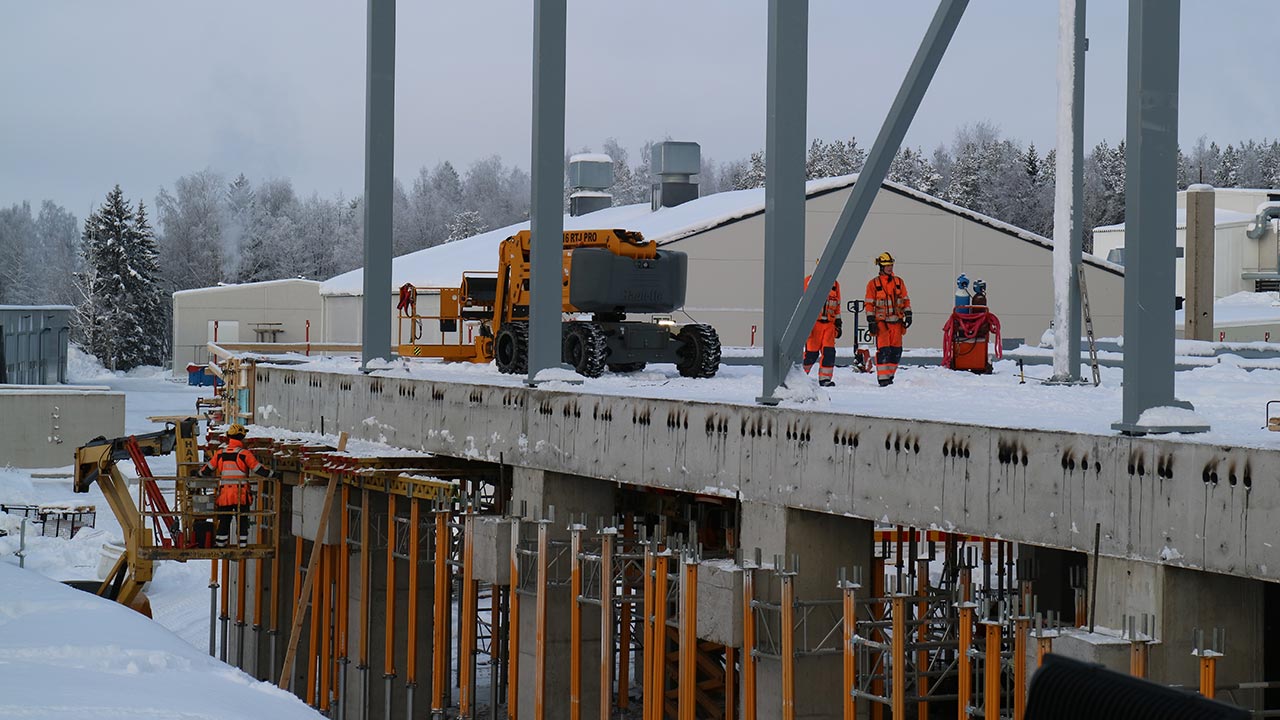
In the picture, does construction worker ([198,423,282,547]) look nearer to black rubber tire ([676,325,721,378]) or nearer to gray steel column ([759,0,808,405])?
black rubber tire ([676,325,721,378])

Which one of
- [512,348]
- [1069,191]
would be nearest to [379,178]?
[512,348]

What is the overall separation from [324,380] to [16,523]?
56.0 feet

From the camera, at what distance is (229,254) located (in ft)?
416

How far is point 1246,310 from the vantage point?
50156 millimetres

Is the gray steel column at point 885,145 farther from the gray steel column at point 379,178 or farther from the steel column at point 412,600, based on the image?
the gray steel column at point 379,178

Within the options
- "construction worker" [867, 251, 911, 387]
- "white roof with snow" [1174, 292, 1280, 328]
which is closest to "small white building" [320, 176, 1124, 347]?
"white roof with snow" [1174, 292, 1280, 328]

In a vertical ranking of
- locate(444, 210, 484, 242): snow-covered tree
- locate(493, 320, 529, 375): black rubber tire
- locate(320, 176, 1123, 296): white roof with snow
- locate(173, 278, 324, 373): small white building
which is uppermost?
locate(444, 210, 484, 242): snow-covered tree

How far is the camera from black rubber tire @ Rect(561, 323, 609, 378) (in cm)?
2023

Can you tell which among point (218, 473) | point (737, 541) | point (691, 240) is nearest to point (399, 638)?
point (218, 473)

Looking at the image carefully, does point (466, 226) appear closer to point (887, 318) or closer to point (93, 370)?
point (93, 370)

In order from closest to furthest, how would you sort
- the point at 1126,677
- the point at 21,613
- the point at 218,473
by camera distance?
1. the point at 1126,677
2. the point at 21,613
3. the point at 218,473

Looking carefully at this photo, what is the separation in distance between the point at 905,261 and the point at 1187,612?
104 feet

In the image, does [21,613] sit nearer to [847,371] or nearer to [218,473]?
[218,473]

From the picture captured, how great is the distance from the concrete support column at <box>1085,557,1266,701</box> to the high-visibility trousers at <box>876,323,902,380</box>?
7799 millimetres
